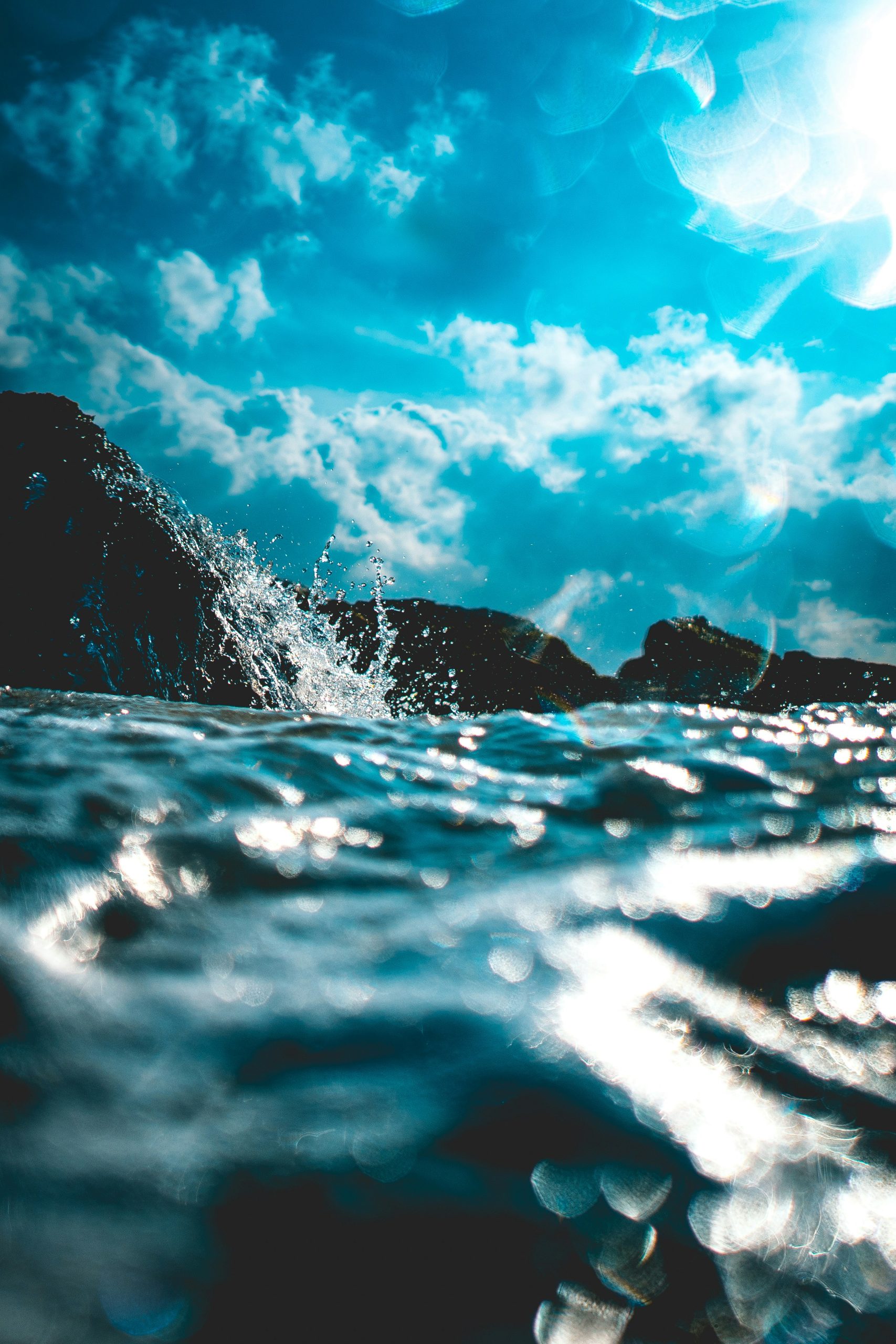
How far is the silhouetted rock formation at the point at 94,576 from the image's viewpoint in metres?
6.34

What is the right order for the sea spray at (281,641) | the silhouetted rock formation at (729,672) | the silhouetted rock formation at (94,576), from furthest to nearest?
the silhouetted rock formation at (729,672), the sea spray at (281,641), the silhouetted rock formation at (94,576)

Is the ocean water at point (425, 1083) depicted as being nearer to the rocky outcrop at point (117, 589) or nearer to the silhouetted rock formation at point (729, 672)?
the rocky outcrop at point (117, 589)

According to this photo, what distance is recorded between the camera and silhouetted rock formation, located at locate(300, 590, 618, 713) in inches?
468

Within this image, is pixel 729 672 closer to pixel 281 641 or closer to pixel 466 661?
pixel 466 661

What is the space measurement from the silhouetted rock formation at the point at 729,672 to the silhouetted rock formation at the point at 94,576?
15858 millimetres

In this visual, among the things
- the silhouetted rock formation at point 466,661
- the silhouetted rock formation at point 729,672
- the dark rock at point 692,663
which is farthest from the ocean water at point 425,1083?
the dark rock at point 692,663

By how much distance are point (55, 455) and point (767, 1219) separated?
892 centimetres

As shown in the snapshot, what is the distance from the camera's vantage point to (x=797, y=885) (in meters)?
2.47

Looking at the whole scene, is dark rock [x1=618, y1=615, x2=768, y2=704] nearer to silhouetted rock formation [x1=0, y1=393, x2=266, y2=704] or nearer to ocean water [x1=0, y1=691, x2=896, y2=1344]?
silhouetted rock formation [x1=0, y1=393, x2=266, y2=704]

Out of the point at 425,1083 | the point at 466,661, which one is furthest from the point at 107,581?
the point at 466,661


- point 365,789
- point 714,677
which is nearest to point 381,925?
point 365,789

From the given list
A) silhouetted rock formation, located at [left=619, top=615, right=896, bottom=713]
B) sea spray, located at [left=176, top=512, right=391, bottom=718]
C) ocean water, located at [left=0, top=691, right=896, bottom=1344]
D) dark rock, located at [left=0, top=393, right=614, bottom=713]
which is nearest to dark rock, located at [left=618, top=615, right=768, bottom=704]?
silhouetted rock formation, located at [left=619, top=615, right=896, bottom=713]

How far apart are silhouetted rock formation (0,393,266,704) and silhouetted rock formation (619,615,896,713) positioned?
52.0 feet

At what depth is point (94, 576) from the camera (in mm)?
6711
